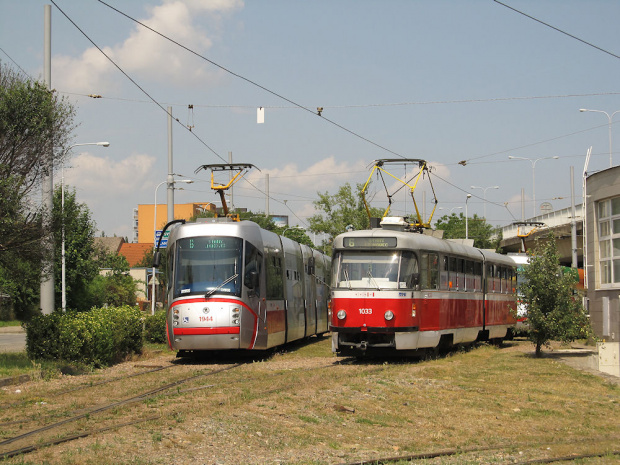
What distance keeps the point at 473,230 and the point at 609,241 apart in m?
63.6

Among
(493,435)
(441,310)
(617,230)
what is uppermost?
(617,230)

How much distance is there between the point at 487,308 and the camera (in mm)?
25547

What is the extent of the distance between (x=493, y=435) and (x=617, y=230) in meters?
16.9

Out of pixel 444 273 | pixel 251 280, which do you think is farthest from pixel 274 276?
pixel 444 273

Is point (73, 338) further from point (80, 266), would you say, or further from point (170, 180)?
point (80, 266)

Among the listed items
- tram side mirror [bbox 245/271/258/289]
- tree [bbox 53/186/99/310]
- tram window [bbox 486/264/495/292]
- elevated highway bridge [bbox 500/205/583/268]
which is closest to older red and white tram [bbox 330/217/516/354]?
tram side mirror [bbox 245/271/258/289]

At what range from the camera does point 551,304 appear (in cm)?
2067

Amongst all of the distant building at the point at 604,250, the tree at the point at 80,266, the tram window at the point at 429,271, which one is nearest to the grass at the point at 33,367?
the tram window at the point at 429,271

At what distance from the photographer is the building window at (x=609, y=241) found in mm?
25250

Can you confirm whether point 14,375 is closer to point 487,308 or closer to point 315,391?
point 315,391

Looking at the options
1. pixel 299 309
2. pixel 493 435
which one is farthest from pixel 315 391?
pixel 299 309

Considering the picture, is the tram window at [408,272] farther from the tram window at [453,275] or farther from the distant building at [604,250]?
the distant building at [604,250]

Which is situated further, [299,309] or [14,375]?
[299,309]

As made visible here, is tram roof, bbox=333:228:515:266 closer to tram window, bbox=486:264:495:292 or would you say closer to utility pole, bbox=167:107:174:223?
tram window, bbox=486:264:495:292
